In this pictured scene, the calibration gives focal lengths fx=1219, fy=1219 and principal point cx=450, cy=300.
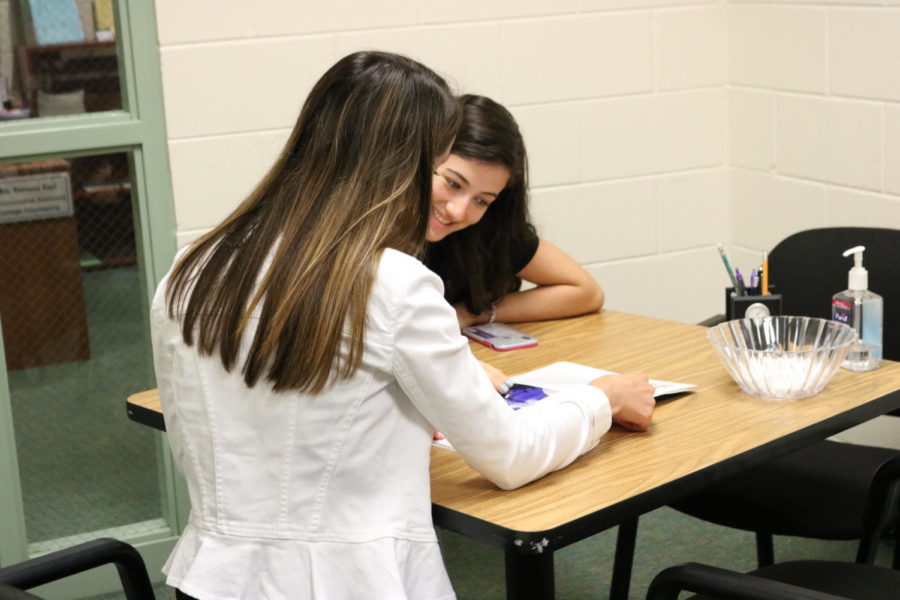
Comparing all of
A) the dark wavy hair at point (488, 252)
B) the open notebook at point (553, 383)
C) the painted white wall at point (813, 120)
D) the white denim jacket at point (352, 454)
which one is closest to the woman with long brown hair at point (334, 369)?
the white denim jacket at point (352, 454)

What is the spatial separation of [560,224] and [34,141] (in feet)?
4.38

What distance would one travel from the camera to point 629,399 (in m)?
1.72

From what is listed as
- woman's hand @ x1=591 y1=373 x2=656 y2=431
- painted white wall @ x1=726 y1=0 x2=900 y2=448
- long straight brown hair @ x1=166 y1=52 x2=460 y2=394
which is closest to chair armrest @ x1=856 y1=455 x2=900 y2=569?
woman's hand @ x1=591 y1=373 x2=656 y2=431

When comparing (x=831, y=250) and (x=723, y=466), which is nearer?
(x=723, y=466)

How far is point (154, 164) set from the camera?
278cm

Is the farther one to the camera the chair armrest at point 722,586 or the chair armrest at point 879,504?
the chair armrest at point 879,504

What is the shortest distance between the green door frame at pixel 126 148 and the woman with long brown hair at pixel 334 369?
4.25 ft

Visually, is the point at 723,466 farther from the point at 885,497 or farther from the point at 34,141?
the point at 34,141

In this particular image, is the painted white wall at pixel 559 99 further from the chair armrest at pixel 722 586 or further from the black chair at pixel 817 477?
the chair armrest at pixel 722 586

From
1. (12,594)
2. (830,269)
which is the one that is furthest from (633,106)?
(12,594)

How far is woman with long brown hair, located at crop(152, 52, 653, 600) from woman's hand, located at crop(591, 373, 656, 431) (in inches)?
7.9

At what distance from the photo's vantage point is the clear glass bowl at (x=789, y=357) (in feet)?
5.98

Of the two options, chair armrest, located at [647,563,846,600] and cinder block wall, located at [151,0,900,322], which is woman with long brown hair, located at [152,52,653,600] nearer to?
chair armrest, located at [647,563,846,600]

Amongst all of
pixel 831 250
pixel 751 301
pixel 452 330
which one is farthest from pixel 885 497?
pixel 452 330
